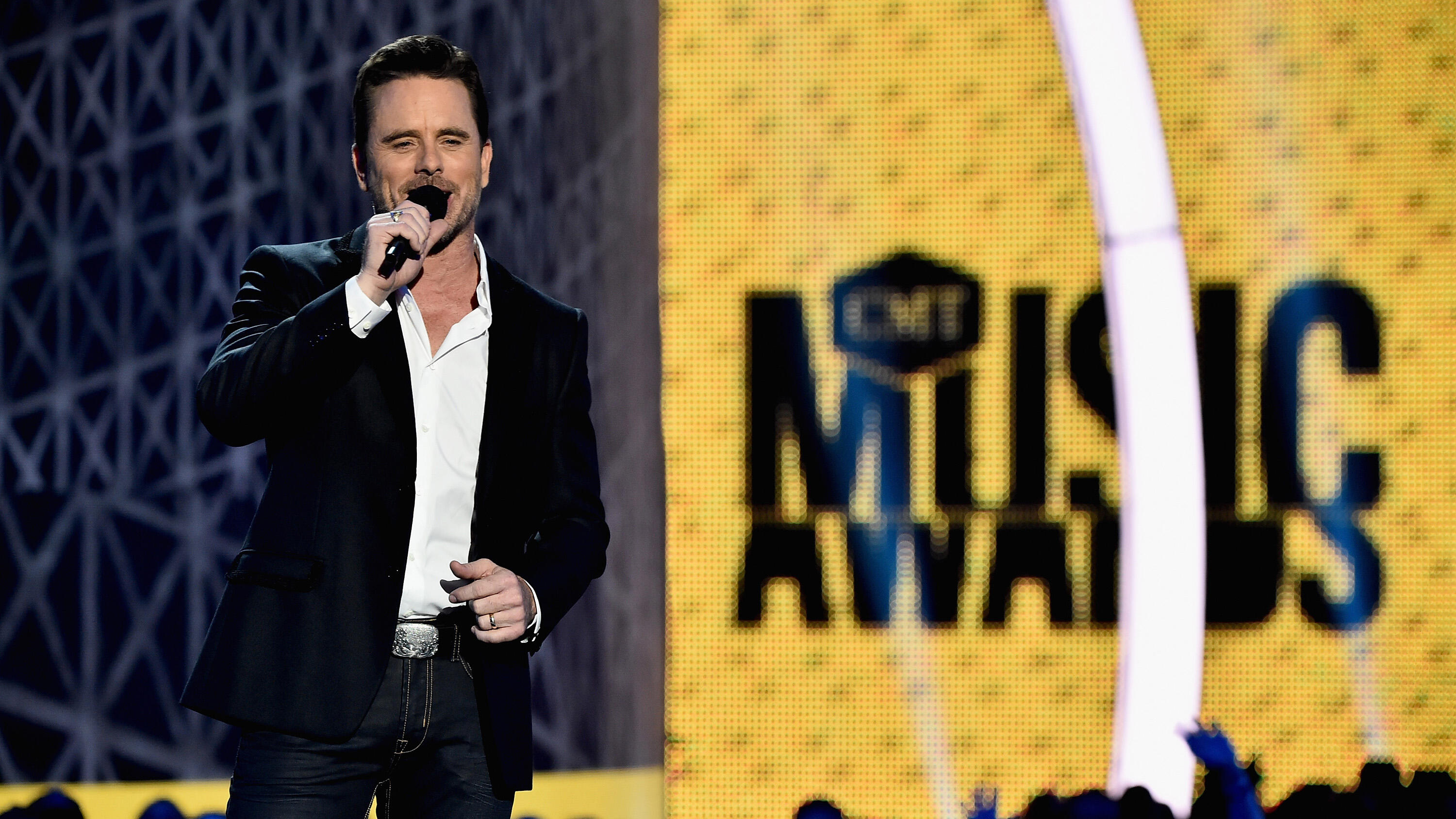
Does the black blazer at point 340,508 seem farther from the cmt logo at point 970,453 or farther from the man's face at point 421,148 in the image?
the cmt logo at point 970,453

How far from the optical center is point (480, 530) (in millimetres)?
1613

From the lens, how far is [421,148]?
5.23ft

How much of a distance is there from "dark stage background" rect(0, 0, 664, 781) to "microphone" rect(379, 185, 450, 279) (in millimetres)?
1918

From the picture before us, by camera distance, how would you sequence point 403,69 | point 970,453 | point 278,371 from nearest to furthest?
point 278,371 < point 403,69 < point 970,453

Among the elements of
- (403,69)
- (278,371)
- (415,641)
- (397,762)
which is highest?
(403,69)

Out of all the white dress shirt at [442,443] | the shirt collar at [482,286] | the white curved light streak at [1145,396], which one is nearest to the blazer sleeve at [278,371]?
the white dress shirt at [442,443]

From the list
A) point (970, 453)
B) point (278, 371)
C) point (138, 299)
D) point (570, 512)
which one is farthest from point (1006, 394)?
point (278, 371)

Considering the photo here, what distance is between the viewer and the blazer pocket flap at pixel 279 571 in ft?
4.91

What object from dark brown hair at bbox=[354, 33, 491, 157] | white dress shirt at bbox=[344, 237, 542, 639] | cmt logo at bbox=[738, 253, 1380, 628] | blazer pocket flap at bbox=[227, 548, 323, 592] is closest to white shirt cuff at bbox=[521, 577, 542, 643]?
white dress shirt at bbox=[344, 237, 542, 639]

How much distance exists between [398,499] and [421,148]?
1.26ft

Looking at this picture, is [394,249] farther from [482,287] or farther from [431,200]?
[482,287]

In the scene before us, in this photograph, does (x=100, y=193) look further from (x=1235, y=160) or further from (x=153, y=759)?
(x=1235, y=160)

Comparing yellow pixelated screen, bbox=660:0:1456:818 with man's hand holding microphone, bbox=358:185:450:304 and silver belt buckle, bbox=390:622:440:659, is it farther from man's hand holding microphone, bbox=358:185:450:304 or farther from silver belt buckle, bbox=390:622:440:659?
man's hand holding microphone, bbox=358:185:450:304

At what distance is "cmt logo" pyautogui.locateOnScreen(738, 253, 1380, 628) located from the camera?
3867 mm
